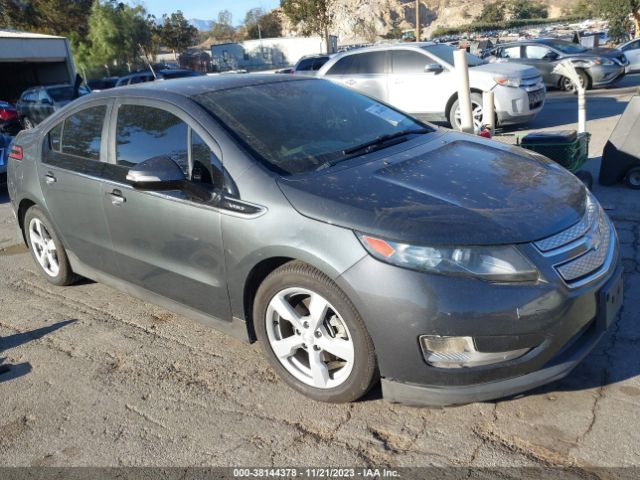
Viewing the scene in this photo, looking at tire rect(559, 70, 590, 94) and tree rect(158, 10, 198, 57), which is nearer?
tire rect(559, 70, 590, 94)

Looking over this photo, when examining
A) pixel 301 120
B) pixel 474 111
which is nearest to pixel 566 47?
pixel 474 111

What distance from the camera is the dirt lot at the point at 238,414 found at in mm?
2703

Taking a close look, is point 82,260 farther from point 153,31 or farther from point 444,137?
point 153,31

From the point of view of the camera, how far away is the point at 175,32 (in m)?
60.8

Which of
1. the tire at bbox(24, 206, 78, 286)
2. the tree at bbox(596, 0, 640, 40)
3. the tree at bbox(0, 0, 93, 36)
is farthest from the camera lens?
the tree at bbox(0, 0, 93, 36)

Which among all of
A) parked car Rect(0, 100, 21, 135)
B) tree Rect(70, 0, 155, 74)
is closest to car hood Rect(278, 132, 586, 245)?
parked car Rect(0, 100, 21, 135)

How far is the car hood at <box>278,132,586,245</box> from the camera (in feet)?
8.82

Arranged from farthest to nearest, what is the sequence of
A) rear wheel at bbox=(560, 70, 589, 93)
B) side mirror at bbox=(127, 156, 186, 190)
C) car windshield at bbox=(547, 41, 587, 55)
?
car windshield at bbox=(547, 41, 587, 55) → rear wheel at bbox=(560, 70, 589, 93) → side mirror at bbox=(127, 156, 186, 190)

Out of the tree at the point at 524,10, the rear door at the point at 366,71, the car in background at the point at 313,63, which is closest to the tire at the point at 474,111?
the rear door at the point at 366,71

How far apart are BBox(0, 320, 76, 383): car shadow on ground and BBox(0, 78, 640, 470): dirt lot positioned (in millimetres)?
13

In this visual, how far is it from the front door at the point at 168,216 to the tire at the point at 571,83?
49.6 ft

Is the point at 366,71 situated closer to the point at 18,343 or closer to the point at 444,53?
the point at 444,53

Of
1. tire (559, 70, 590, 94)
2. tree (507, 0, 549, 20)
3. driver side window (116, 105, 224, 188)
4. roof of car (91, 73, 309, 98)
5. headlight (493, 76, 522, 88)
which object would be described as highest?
tree (507, 0, 549, 20)

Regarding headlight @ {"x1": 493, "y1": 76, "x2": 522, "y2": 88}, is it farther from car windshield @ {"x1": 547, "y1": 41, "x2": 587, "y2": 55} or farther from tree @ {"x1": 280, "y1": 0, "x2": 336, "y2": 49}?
tree @ {"x1": 280, "y1": 0, "x2": 336, "y2": 49}
